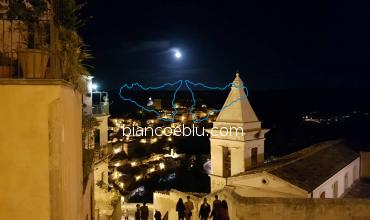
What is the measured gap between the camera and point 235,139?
23.9 meters

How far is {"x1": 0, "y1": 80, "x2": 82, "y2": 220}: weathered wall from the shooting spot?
5.88 meters

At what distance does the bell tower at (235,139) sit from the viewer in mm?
23719

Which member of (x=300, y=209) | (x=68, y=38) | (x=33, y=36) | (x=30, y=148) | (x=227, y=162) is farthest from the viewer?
(x=227, y=162)

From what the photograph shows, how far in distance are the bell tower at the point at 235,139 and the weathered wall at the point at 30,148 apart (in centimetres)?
1838

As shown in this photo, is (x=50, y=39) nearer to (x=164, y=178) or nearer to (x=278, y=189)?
(x=278, y=189)

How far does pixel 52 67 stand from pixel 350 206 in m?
9.94

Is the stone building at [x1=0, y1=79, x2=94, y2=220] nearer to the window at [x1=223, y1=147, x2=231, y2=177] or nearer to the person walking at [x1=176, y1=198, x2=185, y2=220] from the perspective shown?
the person walking at [x1=176, y1=198, x2=185, y2=220]

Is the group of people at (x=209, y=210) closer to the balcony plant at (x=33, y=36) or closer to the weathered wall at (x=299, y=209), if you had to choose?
the weathered wall at (x=299, y=209)

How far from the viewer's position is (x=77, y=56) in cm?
848

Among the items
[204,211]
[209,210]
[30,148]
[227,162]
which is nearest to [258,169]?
[227,162]

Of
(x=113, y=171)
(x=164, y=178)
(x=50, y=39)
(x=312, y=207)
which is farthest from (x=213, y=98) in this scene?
(x=50, y=39)

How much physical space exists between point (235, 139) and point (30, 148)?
18.8 meters

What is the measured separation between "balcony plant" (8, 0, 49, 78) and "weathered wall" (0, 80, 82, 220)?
33 cm

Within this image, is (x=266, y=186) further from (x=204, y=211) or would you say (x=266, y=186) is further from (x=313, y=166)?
(x=204, y=211)
